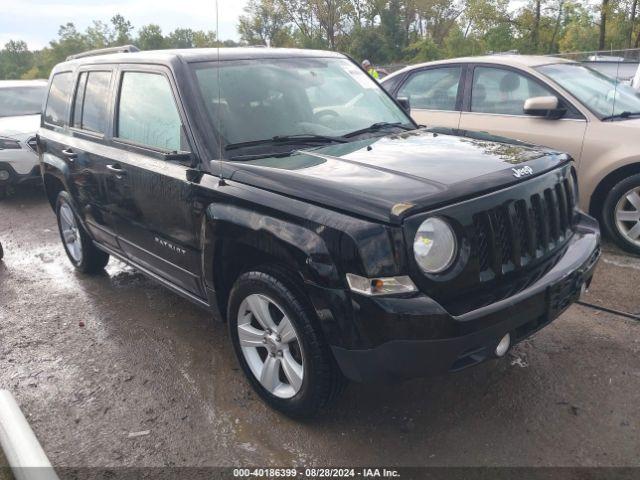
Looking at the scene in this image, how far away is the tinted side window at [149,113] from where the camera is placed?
3.40 meters

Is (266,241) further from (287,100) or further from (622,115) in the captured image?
(622,115)

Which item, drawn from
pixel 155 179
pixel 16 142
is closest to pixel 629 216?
pixel 155 179

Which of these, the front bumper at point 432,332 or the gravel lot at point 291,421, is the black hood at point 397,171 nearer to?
the front bumper at point 432,332

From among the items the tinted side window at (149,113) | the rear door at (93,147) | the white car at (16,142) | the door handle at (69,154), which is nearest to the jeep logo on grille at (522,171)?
the tinted side window at (149,113)

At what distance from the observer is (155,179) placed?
3.49 meters

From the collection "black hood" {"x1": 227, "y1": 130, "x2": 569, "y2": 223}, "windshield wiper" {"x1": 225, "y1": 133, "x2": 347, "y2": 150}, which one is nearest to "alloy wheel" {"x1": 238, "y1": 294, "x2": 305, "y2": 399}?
"black hood" {"x1": 227, "y1": 130, "x2": 569, "y2": 223}

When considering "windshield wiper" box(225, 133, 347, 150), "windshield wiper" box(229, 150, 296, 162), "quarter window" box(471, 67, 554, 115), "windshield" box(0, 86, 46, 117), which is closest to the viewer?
"windshield wiper" box(229, 150, 296, 162)

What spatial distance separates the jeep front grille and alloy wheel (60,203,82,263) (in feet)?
12.8

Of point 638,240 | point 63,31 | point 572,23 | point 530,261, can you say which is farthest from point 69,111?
point 63,31

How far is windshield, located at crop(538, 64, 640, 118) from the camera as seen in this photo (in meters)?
5.24

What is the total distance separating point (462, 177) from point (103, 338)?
9.30ft

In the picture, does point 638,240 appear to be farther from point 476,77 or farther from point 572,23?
point 572,23

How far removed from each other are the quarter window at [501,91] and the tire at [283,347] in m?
3.87

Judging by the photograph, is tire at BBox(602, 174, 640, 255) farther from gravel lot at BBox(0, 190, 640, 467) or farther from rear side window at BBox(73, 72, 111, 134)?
rear side window at BBox(73, 72, 111, 134)
